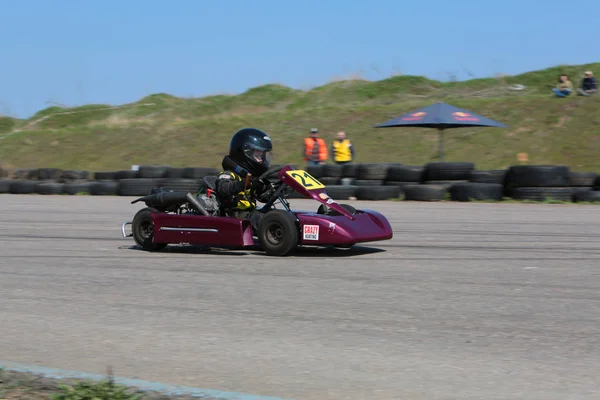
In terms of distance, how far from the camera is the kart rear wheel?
6.76 metres

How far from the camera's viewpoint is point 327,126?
92.5ft

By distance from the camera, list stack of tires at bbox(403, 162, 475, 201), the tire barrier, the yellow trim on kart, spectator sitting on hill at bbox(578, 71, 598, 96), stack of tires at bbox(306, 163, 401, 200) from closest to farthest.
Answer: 1. the yellow trim on kart
2. the tire barrier
3. stack of tires at bbox(403, 162, 475, 201)
4. stack of tires at bbox(306, 163, 401, 200)
5. spectator sitting on hill at bbox(578, 71, 598, 96)

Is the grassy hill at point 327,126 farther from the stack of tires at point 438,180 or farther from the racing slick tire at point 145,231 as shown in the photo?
the racing slick tire at point 145,231

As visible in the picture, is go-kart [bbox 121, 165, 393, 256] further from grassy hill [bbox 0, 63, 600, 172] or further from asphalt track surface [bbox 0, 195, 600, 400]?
grassy hill [bbox 0, 63, 600, 172]

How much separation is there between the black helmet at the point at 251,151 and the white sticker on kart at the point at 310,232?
2.93ft

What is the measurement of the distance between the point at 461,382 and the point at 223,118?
28958 millimetres

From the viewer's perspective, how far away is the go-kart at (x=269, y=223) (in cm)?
Answer: 671

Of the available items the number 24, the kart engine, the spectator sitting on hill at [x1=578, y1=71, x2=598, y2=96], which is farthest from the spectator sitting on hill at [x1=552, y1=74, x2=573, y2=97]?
the kart engine

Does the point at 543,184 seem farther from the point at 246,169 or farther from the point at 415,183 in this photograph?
the point at 246,169

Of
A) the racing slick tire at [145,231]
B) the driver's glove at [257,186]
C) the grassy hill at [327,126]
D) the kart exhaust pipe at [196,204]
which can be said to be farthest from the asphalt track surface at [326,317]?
the grassy hill at [327,126]

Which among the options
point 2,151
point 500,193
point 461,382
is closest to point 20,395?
point 461,382

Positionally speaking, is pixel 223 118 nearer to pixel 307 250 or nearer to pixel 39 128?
pixel 39 128

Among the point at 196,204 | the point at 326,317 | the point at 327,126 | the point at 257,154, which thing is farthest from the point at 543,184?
the point at 327,126

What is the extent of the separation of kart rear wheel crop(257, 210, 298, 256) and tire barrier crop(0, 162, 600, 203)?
726 cm
